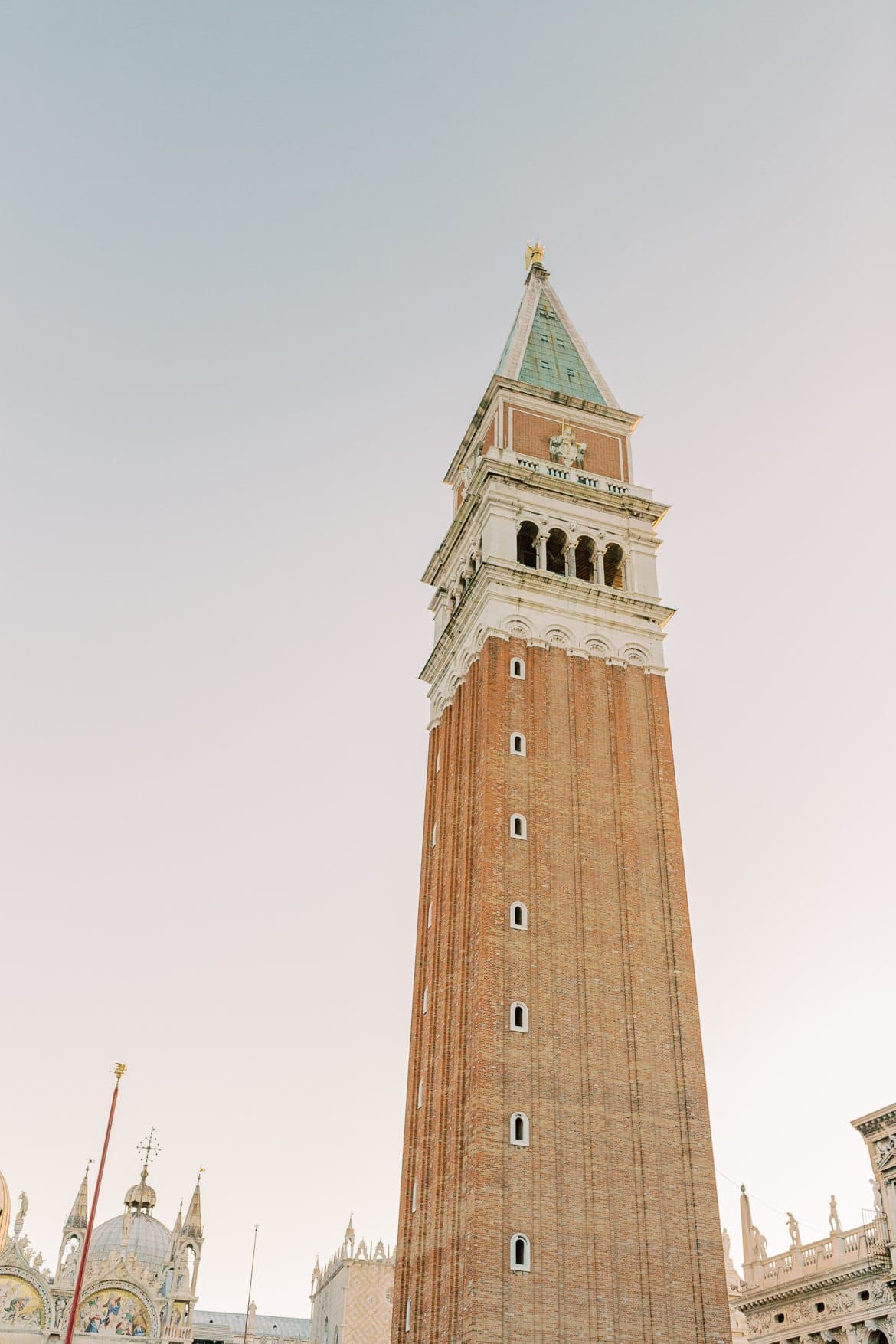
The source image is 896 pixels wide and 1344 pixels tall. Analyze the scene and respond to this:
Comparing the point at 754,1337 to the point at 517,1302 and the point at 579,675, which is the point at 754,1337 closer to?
the point at 517,1302

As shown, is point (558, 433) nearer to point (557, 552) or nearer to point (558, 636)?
point (557, 552)

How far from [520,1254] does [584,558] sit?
28.2 m

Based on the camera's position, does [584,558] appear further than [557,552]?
No

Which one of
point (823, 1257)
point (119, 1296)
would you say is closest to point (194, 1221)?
point (119, 1296)

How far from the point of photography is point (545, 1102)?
38719 millimetres

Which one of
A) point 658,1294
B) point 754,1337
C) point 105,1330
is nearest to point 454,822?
point 658,1294

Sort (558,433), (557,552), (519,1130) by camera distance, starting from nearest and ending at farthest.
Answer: (519,1130)
(557,552)
(558,433)

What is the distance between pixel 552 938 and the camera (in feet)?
138

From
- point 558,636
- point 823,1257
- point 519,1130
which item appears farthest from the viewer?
point 558,636

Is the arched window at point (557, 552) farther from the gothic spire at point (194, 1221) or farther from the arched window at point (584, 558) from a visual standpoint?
the gothic spire at point (194, 1221)

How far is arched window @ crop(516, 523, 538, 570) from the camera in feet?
174

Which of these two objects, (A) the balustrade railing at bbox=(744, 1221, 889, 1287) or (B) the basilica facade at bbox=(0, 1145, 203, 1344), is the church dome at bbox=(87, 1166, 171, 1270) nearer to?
(B) the basilica facade at bbox=(0, 1145, 203, 1344)

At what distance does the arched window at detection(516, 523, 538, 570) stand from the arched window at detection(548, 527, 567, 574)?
0.77 m

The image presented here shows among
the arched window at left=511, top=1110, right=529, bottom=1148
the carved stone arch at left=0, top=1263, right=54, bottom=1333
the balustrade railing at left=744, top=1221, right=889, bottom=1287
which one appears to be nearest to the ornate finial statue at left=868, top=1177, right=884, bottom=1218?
the balustrade railing at left=744, top=1221, right=889, bottom=1287
